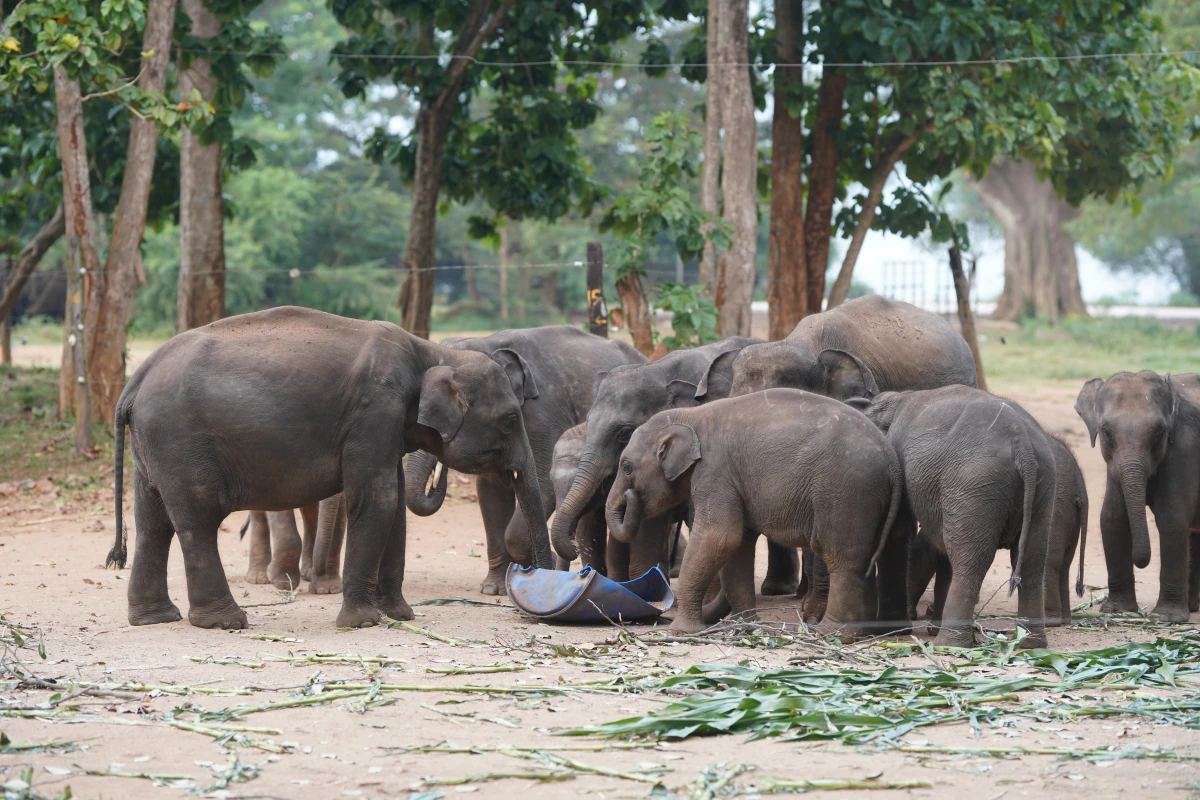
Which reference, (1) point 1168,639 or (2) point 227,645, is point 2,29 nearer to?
(2) point 227,645

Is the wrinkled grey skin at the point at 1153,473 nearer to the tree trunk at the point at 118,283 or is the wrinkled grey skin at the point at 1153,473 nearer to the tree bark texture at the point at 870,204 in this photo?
the tree bark texture at the point at 870,204

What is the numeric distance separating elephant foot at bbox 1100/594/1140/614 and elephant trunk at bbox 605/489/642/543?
110 inches

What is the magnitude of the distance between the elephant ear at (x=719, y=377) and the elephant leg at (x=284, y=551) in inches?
104

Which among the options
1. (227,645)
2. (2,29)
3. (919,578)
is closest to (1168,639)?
(919,578)

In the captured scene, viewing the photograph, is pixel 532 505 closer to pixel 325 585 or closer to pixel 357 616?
pixel 357 616

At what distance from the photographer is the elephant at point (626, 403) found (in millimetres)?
7988

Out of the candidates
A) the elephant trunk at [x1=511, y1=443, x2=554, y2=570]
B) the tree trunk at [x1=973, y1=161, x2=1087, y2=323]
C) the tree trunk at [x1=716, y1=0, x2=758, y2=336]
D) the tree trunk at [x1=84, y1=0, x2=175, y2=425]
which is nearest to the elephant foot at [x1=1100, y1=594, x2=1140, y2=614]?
the elephant trunk at [x1=511, y1=443, x2=554, y2=570]

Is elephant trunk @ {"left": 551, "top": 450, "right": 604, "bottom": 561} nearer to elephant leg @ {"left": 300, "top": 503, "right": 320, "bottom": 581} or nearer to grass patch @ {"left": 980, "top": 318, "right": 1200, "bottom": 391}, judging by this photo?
elephant leg @ {"left": 300, "top": 503, "right": 320, "bottom": 581}

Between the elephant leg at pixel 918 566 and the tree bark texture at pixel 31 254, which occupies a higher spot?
the tree bark texture at pixel 31 254

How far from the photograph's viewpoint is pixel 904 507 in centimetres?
722

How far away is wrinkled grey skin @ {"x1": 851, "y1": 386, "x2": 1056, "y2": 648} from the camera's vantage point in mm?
6742

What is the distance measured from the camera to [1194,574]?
8.55m

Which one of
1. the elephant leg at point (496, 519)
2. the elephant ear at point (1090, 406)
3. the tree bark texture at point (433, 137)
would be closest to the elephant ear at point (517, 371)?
the elephant leg at point (496, 519)

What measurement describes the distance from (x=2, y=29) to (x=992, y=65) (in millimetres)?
9097
